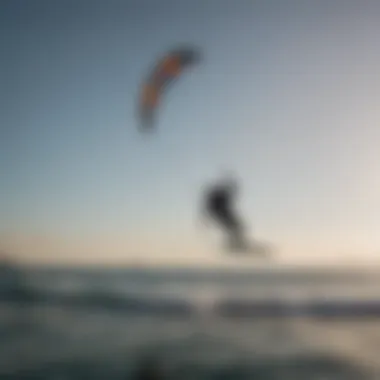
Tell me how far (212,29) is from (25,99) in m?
0.47

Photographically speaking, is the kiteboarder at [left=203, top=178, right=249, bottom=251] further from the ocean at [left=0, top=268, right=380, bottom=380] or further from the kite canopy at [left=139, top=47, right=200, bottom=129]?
the kite canopy at [left=139, top=47, right=200, bottom=129]

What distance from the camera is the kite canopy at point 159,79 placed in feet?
4.27

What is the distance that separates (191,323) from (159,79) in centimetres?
57

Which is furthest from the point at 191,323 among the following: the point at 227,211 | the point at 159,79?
the point at 159,79

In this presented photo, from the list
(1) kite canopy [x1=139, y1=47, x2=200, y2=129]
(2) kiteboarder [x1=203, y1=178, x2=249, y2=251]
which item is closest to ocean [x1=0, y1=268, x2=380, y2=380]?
(2) kiteboarder [x1=203, y1=178, x2=249, y2=251]

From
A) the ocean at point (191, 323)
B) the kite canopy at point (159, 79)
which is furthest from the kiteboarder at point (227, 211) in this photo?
the kite canopy at point (159, 79)

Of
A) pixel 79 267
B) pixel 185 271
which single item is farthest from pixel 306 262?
pixel 79 267

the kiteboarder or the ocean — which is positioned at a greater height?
the kiteboarder

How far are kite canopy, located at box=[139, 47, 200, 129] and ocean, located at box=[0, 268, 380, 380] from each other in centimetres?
37

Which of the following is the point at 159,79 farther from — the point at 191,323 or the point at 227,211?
the point at 191,323

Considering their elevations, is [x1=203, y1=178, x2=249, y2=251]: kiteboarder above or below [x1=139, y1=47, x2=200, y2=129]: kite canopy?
below

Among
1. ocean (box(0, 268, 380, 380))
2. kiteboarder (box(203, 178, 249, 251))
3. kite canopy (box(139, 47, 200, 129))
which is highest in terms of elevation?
kite canopy (box(139, 47, 200, 129))

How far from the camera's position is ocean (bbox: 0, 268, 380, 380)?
1240 millimetres

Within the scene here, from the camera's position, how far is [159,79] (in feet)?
4.27
